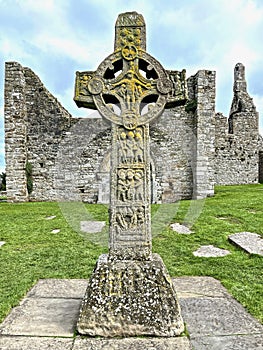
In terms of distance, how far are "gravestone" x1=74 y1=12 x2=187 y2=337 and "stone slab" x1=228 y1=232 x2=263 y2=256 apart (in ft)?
9.29

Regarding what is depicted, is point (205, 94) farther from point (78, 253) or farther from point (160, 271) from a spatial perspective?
point (160, 271)

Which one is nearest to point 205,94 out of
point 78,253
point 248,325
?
point 78,253

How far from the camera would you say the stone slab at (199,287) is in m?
3.34

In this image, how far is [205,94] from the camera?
12.9m

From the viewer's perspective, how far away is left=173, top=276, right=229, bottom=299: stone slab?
3338 mm

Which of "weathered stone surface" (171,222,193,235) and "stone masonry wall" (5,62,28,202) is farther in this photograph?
"stone masonry wall" (5,62,28,202)

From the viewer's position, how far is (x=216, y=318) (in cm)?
274

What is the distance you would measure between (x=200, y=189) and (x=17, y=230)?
24.7ft

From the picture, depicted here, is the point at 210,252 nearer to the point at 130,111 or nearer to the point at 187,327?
the point at 187,327

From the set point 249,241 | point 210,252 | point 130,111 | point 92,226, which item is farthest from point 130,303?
point 92,226

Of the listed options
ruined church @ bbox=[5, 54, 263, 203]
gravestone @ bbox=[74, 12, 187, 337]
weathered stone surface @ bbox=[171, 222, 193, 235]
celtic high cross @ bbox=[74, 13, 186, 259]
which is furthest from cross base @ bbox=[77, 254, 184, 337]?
ruined church @ bbox=[5, 54, 263, 203]

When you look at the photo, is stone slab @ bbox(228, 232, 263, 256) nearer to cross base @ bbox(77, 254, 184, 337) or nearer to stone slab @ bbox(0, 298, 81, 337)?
cross base @ bbox(77, 254, 184, 337)

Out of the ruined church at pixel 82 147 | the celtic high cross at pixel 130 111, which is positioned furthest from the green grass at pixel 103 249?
the ruined church at pixel 82 147

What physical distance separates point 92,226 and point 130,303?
188 inches
